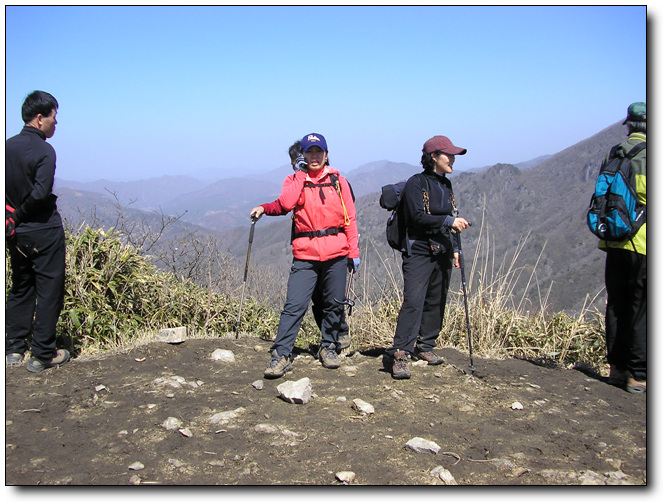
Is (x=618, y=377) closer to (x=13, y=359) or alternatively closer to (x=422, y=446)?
(x=422, y=446)

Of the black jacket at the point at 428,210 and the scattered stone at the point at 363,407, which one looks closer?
the scattered stone at the point at 363,407

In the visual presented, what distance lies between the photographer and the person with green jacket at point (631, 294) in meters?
3.96

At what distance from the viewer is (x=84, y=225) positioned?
19.9 ft

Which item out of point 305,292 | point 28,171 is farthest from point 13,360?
point 305,292

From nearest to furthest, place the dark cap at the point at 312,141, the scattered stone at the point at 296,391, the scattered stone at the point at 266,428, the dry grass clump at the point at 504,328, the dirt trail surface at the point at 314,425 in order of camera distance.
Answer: the dirt trail surface at the point at 314,425, the scattered stone at the point at 266,428, the scattered stone at the point at 296,391, the dark cap at the point at 312,141, the dry grass clump at the point at 504,328

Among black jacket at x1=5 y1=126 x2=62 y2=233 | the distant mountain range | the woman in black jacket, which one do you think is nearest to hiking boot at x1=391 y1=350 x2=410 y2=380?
the woman in black jacket

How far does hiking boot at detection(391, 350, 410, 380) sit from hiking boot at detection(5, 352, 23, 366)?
9.87 feet

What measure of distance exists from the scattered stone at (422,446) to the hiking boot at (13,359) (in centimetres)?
326

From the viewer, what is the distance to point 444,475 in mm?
2889

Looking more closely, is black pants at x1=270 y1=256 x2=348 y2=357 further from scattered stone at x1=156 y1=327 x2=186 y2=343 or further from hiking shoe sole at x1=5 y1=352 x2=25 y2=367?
hiking shoe sole at x1=5 y1=352 x2=25 y2=367

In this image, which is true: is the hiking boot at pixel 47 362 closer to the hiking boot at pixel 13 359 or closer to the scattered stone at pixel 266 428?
the hiking boot at pixel 13 359


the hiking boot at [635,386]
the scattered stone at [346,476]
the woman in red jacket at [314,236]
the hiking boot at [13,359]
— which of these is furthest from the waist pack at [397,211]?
the hiking boot at [13,359]

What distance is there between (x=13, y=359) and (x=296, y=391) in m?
2.42

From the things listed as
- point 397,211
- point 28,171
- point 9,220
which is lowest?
point 9,220
